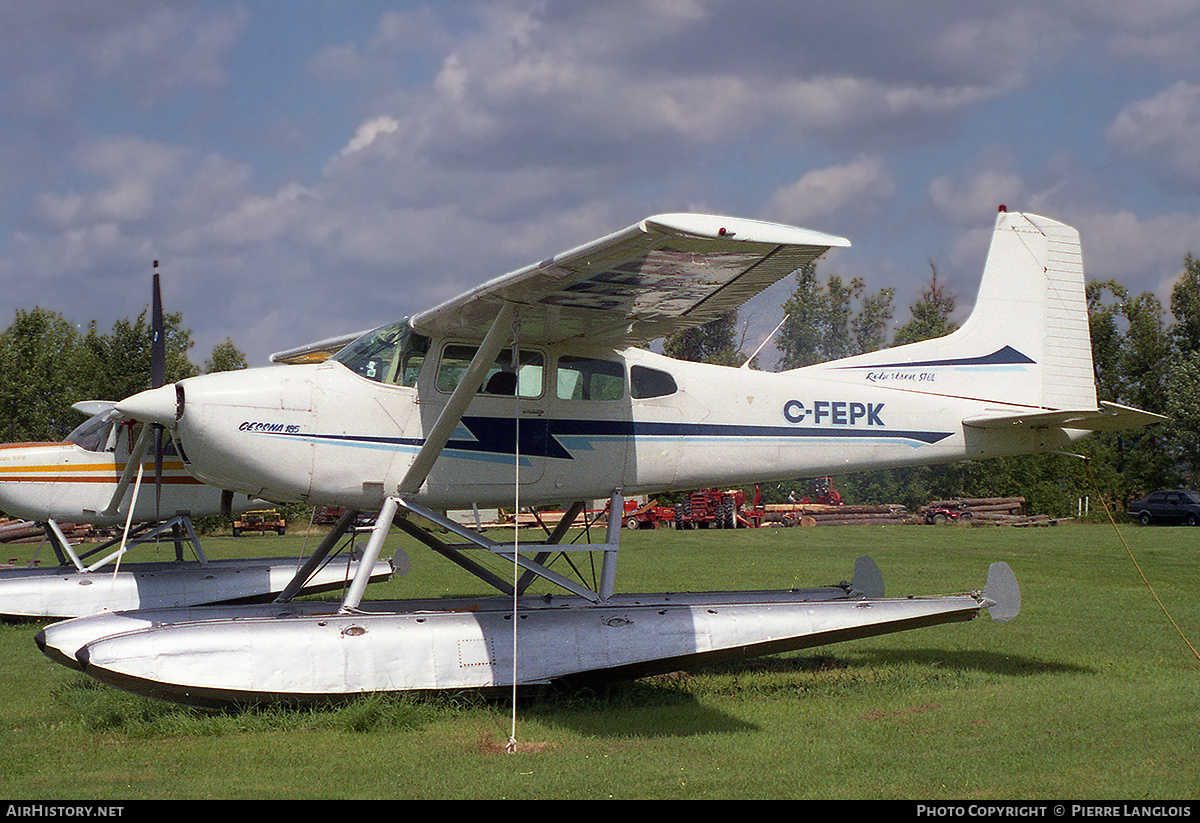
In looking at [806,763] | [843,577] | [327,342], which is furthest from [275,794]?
[843,577]

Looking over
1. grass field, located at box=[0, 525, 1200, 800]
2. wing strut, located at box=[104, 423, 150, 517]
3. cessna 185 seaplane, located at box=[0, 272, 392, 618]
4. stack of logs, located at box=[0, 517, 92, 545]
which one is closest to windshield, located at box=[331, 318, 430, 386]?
grass field, located at box=[0, 525, 1200, 800]

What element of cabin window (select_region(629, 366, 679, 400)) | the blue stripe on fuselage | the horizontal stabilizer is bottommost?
the blue stripe on fuselage

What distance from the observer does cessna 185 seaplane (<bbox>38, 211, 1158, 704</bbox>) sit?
7.25 meters

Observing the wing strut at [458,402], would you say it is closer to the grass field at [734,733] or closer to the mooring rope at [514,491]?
the mooring rope at [514,491]

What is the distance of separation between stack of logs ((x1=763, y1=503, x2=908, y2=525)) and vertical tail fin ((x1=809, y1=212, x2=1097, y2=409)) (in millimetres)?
27603

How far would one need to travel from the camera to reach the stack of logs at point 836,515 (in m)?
38.0

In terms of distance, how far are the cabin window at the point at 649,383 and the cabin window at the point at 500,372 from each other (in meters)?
0.90

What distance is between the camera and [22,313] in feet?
124

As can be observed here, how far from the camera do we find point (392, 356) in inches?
340

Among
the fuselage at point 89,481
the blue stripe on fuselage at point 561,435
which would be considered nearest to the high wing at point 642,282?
the blue stripe on fuselage at point 561,435

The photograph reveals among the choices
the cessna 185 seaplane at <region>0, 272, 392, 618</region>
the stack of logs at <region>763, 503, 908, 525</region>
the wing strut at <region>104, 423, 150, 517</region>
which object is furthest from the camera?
the stack of logs at <region>763, 503, 908, 525</region>

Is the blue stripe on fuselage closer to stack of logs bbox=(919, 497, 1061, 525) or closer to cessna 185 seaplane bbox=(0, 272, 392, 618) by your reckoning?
cessna 185 seaplane bbox=(0, 272, 392, 618)

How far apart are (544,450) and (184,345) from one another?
35279 millimetres

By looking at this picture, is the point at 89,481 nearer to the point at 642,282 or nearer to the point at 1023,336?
the point at 642,282
